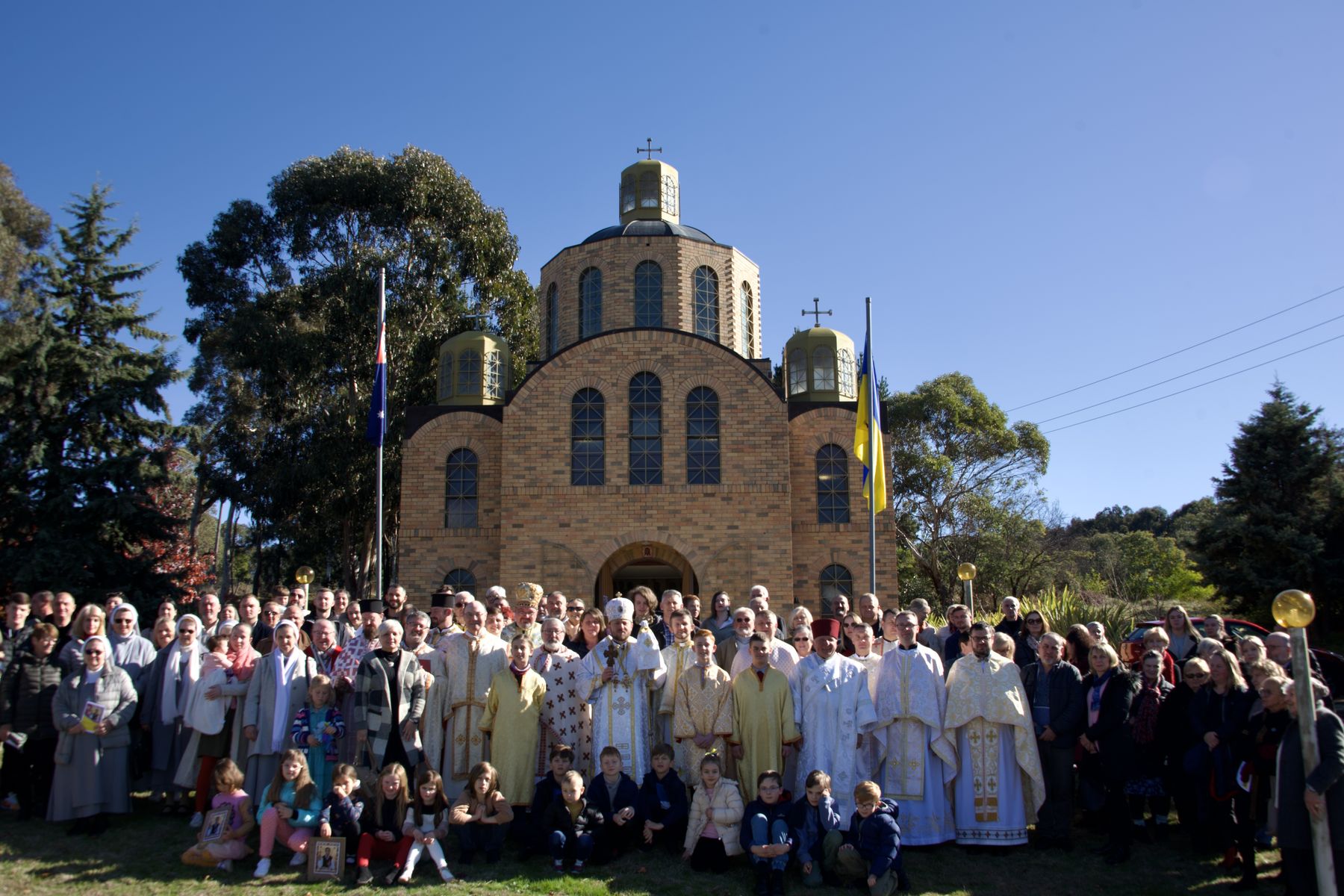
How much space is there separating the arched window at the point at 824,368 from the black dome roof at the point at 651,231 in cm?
417

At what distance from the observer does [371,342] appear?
27906mm

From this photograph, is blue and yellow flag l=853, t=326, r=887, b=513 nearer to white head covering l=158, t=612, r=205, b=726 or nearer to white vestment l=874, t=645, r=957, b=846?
white vestment l=874, t=645, r=957, b=846

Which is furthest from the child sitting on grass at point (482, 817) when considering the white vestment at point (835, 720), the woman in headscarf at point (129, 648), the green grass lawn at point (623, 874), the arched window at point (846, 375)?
the arched window at point (846, 375)

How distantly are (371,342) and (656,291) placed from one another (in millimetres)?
9203

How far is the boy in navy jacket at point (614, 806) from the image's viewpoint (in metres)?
7.23

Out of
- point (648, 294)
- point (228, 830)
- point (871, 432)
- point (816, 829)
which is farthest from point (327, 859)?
point (648, 294)

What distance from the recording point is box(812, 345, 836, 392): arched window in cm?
2275

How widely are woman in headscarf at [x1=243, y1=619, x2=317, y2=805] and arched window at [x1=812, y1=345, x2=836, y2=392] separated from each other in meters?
16.3

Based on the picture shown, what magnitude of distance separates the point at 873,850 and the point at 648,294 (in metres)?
18.3

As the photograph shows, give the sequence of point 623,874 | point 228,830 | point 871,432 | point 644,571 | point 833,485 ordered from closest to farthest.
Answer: point 623,874
point 228,830
point 871,432
point 833,485
point 644,571

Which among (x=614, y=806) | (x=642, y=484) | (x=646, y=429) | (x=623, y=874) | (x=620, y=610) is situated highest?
(x=646, y=429)

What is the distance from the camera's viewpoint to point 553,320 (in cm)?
2511

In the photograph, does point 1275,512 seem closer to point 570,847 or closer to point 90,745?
point 570,847

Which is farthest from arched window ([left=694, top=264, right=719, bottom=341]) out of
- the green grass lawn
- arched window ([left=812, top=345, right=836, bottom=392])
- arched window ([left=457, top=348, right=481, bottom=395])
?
the green grass lawn
